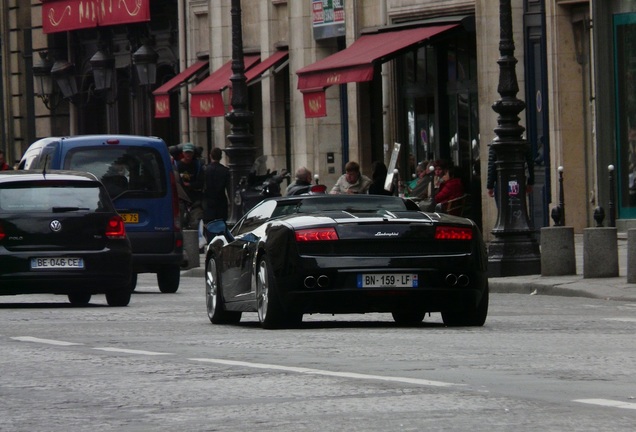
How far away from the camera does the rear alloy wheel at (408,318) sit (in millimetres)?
16609

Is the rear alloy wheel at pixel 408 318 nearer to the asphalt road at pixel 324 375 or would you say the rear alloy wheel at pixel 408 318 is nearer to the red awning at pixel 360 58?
the asphalt road at pixel 324 375

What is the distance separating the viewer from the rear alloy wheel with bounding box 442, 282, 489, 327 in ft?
52.1

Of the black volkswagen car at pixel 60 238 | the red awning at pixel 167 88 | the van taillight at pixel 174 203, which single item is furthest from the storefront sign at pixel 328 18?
the black volkswagen car at pixel 60 238

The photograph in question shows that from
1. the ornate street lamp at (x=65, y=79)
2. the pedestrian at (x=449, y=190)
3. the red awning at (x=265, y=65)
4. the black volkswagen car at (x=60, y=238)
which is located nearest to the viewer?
the black volkswagen car at (x=60, y=238)

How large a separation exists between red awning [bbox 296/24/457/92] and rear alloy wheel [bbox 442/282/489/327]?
1730 centimetres

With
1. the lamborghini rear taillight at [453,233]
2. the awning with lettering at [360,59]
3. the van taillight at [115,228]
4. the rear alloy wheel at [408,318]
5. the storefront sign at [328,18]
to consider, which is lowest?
the rear alloy wheel at [408,318]

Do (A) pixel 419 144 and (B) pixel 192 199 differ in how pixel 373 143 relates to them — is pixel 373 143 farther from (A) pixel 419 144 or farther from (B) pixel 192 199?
(B) pixel 192 199

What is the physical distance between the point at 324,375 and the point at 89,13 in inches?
1598

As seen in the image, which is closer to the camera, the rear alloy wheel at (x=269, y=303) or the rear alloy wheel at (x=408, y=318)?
the rear alloy wheel at (x=269, y=303)

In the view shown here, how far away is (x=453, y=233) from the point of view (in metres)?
15.7

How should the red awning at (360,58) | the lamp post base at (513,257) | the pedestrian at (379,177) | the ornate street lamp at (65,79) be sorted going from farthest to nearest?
the ornate street lamp at (65,79)
the red awning at (360,58)
the pedestrian at (379,177)
the lamp post base at (513,257)

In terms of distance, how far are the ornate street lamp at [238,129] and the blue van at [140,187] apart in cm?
800

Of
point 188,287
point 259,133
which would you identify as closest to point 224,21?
point 259,133

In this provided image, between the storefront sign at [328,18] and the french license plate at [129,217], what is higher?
the storefront sign at [328,18]
